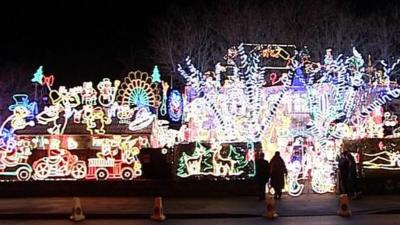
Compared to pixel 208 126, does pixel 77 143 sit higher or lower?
lower

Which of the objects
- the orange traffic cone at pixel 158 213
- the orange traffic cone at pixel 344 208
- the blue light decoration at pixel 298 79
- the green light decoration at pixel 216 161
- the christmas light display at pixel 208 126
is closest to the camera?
the orange traffic cone at pixel 158 213

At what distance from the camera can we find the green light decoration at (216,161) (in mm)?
25859

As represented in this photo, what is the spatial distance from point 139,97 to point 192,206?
1140 centimetres

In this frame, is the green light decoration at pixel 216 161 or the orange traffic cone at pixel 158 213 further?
the green light decoration at pixel 216 161

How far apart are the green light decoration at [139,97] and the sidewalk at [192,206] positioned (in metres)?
8.04

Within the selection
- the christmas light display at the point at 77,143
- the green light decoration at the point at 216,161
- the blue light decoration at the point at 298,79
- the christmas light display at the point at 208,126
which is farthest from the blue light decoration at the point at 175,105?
the green light decoration at the point at 216,161

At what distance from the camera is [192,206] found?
22078mm

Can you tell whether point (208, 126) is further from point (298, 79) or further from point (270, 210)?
point (270, 210)

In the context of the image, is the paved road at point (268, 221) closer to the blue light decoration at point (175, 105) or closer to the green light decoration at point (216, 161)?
the green light decoration at point (216, 161)

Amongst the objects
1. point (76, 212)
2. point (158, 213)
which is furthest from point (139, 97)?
point (158, 213)

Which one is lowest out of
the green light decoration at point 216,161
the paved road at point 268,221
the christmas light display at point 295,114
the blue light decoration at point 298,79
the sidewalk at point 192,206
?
the paved road at point 268,221

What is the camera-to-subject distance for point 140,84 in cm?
3269

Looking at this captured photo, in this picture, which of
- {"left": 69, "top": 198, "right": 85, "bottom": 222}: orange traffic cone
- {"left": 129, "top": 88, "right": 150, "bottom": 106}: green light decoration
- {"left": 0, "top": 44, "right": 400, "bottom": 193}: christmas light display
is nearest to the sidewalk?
{"left": 69, "top": 198, "right": 85, "bottom": 222}: orange traffic cone

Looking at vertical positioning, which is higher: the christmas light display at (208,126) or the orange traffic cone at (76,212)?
the christmas light display at (208,126)
